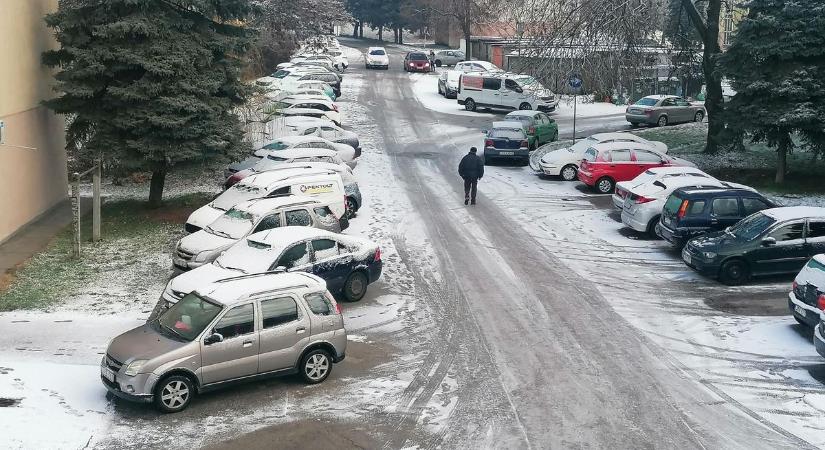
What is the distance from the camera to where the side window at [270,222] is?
18.5 metres

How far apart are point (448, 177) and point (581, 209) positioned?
560 centimetres

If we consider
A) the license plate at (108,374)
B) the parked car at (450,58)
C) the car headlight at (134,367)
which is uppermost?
the parked car at (450,58)

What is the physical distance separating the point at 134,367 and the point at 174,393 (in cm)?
63

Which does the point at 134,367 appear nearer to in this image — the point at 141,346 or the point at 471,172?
the point at 141,346

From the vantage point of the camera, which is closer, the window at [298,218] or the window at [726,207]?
the window at [298,218]

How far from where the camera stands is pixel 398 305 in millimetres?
17328

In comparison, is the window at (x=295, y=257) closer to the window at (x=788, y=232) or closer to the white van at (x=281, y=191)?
the white van at (x=281, y=191)

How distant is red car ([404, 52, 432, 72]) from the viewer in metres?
63.1

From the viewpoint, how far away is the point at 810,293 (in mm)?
15242

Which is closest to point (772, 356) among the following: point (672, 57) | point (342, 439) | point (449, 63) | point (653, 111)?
point (342, 439)

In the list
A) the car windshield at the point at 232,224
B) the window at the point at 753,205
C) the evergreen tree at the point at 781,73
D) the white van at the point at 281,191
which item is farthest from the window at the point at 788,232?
the car windshield at the point at 232,224

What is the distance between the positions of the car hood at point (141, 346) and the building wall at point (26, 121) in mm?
10514

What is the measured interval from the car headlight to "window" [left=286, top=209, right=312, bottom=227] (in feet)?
23.2

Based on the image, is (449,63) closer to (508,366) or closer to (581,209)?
(581,209)
